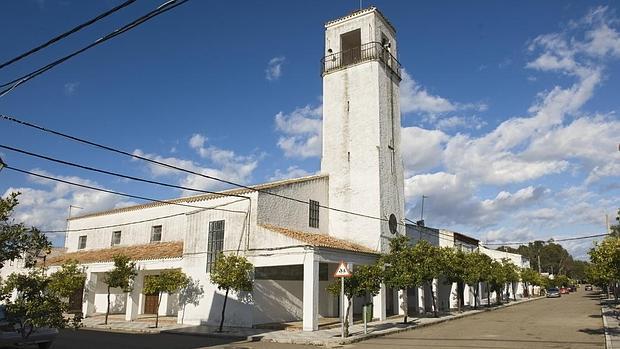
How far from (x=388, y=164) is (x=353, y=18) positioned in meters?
9.79

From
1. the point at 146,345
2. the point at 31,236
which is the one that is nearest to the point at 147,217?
the point at 146,345

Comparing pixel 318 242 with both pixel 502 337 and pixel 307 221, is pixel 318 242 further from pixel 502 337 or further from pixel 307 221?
pixel 502 337

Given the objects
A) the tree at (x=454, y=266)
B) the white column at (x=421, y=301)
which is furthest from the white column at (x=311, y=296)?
the white column at (x=421, y=301)

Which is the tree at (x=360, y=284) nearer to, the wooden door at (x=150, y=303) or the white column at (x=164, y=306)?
the white column at (x=164, y=306)

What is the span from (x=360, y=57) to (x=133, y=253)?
18.4 m

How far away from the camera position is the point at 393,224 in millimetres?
28797

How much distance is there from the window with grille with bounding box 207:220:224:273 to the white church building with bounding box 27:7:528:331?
5cm

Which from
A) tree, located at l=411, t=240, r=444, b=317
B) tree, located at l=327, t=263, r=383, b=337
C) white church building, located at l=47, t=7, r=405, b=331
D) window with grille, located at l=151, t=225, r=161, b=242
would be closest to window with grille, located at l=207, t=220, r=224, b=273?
white church building, located at l=47, t=7, r=405, b=331

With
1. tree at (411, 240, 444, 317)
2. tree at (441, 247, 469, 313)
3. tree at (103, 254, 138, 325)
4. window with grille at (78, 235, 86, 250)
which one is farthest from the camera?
window with grille at (78, 235, 86, 250)

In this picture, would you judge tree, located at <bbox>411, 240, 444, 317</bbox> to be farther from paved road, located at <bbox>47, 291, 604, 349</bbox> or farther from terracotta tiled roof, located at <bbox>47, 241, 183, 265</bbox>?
terracotta tiled roof, located at <bbox>47, 241, 183, 265</bbox>

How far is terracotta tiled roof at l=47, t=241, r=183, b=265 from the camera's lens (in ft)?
90.6

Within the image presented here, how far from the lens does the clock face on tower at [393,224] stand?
28.5 meters

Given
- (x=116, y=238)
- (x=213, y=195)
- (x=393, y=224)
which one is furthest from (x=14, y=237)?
(x=116, y=238)

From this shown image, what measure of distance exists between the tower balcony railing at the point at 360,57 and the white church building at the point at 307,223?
0.23ft
